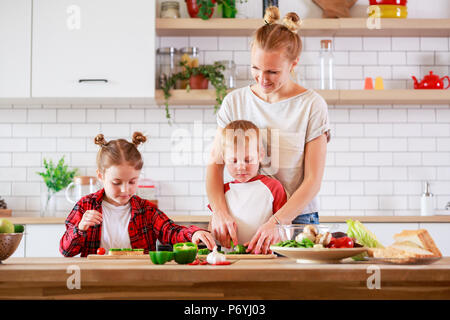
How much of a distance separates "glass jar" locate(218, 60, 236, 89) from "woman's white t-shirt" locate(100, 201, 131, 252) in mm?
1770

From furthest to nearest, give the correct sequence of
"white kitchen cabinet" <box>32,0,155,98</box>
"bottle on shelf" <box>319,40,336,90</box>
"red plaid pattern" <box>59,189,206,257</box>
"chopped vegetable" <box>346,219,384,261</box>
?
"bottle on shelf" <box>319,40,336,90</box> → "white kitchen cabinet" <box>32,0,155,98</box> → "red plaid pattern" <box>59,189,206,257</box> → "chopped vegetable" <box>346,219,384,261</box>

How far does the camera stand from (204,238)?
6.60 feet

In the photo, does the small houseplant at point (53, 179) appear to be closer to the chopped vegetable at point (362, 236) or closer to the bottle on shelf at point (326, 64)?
the bottle on shelf at point (326, 64)

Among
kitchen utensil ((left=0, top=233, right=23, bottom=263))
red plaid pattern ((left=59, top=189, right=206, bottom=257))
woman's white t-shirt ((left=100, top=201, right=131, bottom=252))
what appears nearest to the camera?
kitchen utensil ((left=0, top=233, right=23, bottom=263))

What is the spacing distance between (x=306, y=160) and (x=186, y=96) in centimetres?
176

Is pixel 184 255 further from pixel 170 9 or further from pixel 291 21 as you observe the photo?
pixel 170 9

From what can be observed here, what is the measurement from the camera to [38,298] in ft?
4.43

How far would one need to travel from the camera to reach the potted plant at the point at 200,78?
12.6 ft

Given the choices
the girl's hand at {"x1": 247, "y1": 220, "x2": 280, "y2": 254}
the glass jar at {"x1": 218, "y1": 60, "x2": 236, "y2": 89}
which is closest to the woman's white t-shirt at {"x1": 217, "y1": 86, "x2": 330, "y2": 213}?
the girl's hand at {"x1": 247, "y1": 220, "x2": 280, "y2": 254}

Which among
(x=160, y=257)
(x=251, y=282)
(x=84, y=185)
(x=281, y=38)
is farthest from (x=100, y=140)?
(x=84, y=185)

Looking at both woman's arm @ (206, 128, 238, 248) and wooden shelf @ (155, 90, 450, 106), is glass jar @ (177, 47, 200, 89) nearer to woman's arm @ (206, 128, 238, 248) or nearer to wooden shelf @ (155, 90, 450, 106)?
wooden shelf @ (155, 90, 450, 106)

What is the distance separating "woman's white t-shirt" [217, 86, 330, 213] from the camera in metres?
Result: 2.25

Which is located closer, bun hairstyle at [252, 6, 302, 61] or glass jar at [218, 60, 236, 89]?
bun hairstyle at [252, 6, 302, 61]

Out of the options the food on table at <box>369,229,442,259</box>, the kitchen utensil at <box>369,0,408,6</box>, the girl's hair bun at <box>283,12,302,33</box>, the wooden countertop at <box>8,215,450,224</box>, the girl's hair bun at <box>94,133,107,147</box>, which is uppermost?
the kitchen utensil at <box>369,0,408,6</box>
